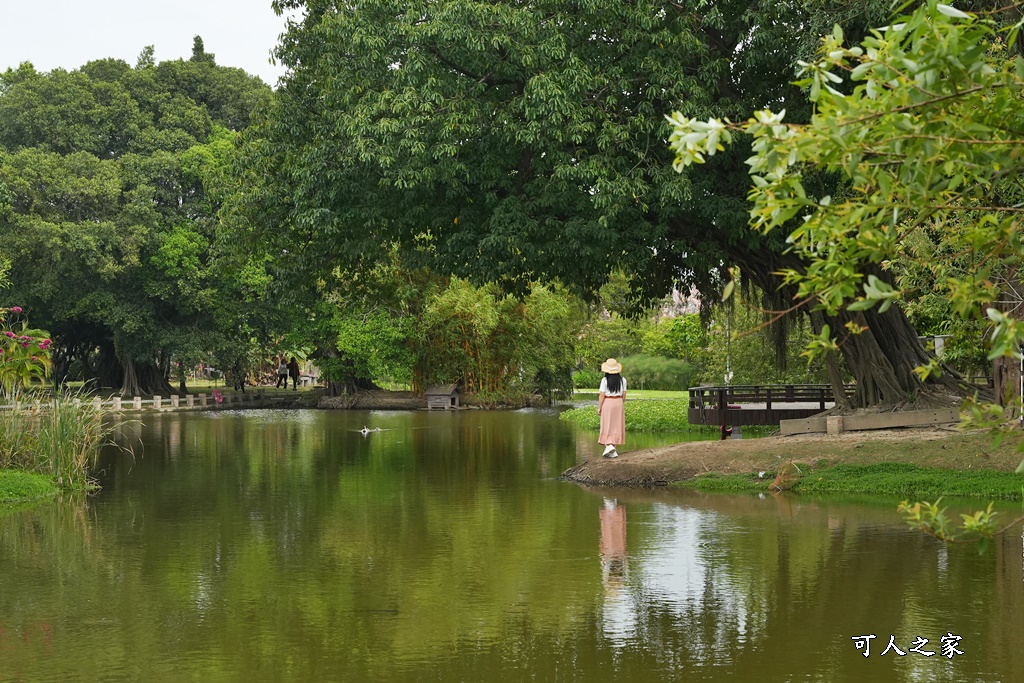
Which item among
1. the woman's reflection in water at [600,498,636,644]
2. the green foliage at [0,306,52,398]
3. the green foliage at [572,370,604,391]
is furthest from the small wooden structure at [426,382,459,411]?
the woman's reflection in water at [600,498,636,644]


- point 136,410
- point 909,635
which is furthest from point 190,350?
point 909,635

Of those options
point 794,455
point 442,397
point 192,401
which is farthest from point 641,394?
point 794,455

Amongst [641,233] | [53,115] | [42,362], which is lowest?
[42,362]

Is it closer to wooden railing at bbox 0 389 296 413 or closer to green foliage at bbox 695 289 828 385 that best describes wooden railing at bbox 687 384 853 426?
green foliage at bbox 695 289 828 385

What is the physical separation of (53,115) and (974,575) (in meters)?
46.9

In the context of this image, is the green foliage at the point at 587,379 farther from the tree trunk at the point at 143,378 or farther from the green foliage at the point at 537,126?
the green foliage at the point at 537,126

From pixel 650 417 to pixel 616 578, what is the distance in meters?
21.2

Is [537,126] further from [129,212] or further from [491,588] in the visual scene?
[129,212]

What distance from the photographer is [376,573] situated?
36.3ft

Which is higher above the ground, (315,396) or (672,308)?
(672,308)

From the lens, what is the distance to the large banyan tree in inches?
715

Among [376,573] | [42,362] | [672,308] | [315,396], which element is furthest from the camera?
[672,308]

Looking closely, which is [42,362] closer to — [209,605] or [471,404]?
[209,605]

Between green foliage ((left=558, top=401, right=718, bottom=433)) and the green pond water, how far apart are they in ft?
40.6
